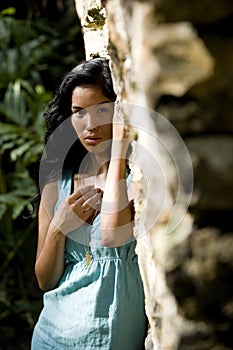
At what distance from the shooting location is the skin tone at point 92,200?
1584 mm

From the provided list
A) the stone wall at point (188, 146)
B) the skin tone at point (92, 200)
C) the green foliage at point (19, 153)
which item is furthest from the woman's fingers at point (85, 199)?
the green foliage at point (19, 153)

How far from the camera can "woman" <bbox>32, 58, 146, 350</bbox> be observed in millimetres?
1620

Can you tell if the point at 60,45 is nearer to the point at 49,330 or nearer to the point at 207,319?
the point at 49,330

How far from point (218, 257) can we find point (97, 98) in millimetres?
847

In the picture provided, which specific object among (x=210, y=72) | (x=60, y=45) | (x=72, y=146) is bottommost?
(x=60, y=45)

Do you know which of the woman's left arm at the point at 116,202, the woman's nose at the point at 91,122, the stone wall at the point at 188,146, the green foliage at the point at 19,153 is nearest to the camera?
the stone wall at the point at 188,146

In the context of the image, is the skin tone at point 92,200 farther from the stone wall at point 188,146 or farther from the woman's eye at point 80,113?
the stone wall at point 188,146

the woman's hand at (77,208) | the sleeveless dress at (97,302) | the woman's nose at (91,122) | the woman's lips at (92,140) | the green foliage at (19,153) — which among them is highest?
the woman's nose at (91,122)

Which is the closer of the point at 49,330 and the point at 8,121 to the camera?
the point at 49,330

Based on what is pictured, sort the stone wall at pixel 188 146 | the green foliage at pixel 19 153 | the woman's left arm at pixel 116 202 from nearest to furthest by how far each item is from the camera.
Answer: the stone wall at pixel 188 146 < the woman's left arm at pixel 116 202 < the green foliage at pixel 19 153

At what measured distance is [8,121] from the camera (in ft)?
14.8

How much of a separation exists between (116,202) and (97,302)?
27 centimetres

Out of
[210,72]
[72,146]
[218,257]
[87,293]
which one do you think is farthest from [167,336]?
[72,146]

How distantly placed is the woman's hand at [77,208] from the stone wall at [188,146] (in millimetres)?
681
